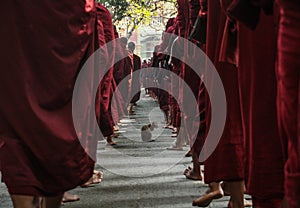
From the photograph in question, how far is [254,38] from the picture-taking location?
2078 millimetres

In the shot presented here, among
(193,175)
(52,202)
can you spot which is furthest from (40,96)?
(193,175)

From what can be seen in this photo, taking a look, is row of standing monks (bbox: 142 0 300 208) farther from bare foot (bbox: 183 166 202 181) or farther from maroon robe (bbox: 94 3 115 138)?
bare foot (bbox: 183 166 202 181)

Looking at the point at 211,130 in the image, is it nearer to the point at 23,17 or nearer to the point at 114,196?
the point at 23,17

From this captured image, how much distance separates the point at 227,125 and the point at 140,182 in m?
1.97

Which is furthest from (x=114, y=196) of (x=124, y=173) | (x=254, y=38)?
(x=254, y=38)

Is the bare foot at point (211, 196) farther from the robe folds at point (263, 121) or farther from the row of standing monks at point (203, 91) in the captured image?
the robe folds at point (263, 121)

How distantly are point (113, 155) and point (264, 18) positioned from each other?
4469mm

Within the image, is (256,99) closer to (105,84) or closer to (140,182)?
(105,84)

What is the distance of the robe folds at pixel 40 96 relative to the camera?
2.39 metres

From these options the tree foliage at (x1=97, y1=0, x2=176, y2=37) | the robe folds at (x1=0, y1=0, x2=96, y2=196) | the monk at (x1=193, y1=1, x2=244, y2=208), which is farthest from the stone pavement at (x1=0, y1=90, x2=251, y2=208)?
the tree foliage at (x1=97, y1=0, x2=176, y2=37)

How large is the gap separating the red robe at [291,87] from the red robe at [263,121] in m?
0.45

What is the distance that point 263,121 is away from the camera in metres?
2.02

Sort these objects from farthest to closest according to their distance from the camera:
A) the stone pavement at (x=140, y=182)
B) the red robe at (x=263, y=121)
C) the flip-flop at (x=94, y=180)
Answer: the flip-flop at (x=94, y=180) → the stone pavement at (x=140, y=182) → the red robe at (x=263, y=121)

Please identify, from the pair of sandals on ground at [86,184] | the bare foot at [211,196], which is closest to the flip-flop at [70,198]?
the pair of sandals on ground at [86,184]
